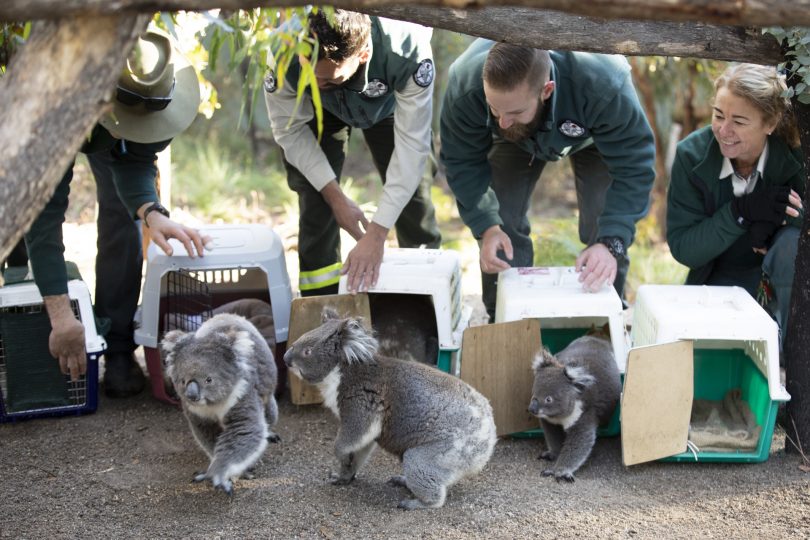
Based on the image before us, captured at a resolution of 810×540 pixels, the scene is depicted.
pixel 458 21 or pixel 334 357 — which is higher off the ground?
pixel 458 21

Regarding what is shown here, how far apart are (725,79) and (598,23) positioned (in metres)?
1.17

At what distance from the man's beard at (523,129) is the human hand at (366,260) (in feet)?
2.89

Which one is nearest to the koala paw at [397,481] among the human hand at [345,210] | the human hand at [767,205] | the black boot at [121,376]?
the human hand at [345,210]

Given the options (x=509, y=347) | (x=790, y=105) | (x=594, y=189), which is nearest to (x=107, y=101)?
(x=509, y=347)

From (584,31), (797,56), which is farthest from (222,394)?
(797,56)

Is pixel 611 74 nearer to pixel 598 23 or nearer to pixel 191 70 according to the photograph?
pixel 598 23

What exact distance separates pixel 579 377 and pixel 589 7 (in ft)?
6.75

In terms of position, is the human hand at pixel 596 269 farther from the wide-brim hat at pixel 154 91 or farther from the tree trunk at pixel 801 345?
the wide-brim hat at pixel 154 91

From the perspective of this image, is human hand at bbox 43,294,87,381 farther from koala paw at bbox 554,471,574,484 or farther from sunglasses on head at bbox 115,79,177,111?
koala paw at bbox 554,471,574,484

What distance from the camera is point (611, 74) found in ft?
14.3

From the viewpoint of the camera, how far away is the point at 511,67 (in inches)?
157

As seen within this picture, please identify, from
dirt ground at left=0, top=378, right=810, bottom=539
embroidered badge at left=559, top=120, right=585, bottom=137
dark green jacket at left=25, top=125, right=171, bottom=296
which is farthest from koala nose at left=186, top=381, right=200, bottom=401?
embroidered badge at left=559, top=120, right=585, bottom=137

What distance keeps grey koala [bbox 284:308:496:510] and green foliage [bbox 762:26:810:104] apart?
6.01 ft

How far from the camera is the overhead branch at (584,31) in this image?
3424 millimetres
